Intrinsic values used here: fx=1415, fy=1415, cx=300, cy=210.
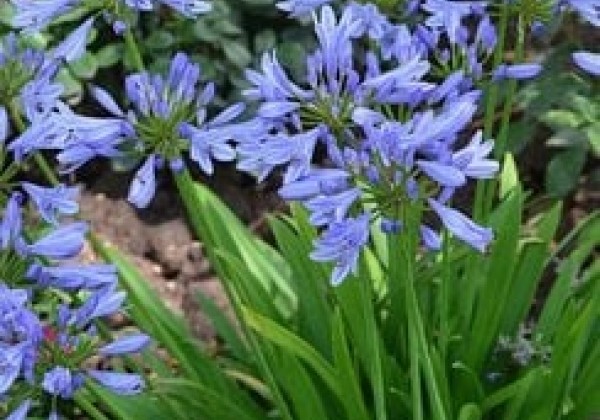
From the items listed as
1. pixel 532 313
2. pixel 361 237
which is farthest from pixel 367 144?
pixel 532 313

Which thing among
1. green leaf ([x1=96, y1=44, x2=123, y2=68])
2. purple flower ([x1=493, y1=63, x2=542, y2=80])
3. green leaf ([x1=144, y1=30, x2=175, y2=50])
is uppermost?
purple flower ([x1=493, y1=63, x2=542, y2=80])

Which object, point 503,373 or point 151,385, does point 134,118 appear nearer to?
point 151,385

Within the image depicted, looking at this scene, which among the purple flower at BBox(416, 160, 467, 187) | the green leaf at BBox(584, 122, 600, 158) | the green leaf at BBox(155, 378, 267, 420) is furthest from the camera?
the green leaf at BBox(584, 122, 600, 158)

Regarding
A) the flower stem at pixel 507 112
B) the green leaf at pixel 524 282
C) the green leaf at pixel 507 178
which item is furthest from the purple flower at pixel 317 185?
the green leaf at pixel 507 178

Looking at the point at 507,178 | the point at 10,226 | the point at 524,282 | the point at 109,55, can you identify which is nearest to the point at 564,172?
the point at 507,178

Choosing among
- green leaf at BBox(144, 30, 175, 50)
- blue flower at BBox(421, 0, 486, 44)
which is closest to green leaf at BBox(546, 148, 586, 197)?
green leaf at BBox(144, 30, 175, 50)

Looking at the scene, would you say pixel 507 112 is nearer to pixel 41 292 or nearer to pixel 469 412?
pixel 469 412

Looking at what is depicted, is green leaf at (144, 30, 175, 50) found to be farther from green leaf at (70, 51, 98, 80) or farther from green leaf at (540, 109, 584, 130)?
green leaf at (540, 109, 584, 130)
